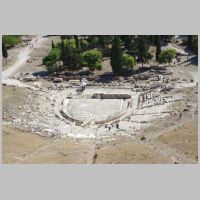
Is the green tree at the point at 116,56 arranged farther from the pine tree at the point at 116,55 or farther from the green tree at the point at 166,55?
the green tree at the point at 166,55

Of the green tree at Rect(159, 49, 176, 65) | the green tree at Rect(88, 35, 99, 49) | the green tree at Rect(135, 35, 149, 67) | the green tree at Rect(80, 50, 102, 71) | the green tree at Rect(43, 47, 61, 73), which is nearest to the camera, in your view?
the green tree at Rect(80, 50, 102, 71)

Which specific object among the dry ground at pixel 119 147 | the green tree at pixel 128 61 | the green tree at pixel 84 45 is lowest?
the dry ground at pixel 119 147

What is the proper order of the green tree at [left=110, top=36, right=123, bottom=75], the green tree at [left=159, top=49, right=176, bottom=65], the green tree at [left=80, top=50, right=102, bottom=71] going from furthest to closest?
the green tree at [left=159, top=49, right=176, bottom=65] < the green tree at [left=80, top=50, right=102, bottom=71] < the green tree at [left=110, top=36, right=123, bottom=75]

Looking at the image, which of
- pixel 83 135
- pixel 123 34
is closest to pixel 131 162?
pixel 83 135

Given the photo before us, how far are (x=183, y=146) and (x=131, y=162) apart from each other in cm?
653

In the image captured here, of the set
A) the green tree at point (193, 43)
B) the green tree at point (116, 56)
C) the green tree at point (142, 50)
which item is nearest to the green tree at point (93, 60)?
the green tree at point (116, 56)

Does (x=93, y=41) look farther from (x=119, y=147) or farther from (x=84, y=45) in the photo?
(x=119, y=147)

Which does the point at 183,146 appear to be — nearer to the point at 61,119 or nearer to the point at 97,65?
the point at 61,119

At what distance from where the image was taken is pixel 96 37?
9306cm

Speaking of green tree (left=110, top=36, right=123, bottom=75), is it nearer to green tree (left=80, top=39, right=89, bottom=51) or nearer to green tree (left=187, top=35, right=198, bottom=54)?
green tree (left=80, top=39, right=89, bottom=51)

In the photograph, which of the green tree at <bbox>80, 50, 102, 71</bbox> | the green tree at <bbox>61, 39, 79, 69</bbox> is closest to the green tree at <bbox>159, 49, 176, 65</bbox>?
the green tree at <bbox>80, 50, 102, 71</bbox>

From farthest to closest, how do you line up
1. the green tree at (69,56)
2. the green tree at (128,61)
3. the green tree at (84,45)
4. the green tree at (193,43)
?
the green tree at (84,45) < the green tree at (193,43) < the green tree at (69,56) < the green tree at (128,61)

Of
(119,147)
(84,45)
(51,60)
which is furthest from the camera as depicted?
(84,45)

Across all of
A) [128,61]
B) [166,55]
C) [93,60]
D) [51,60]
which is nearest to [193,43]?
[166,55]
